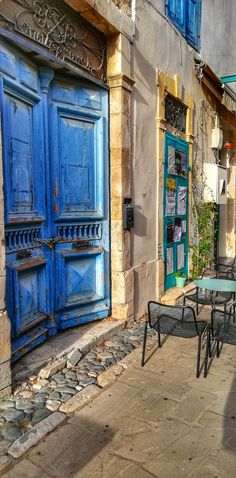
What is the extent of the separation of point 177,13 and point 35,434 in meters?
6.87

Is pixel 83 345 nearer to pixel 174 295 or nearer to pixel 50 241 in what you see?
pixel 50 241

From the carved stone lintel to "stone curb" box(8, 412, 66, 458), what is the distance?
10.4ft

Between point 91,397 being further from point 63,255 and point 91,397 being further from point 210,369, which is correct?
point 63,255

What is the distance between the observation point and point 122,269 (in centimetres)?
470

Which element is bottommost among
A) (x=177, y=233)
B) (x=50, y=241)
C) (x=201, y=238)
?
(x=201, y=238)

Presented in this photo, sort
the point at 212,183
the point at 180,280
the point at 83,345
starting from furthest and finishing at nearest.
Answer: the point at 212,183, the point at 180,280, the point at 83,345

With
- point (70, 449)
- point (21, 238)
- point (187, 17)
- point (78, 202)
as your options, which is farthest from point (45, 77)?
point (187, 17)

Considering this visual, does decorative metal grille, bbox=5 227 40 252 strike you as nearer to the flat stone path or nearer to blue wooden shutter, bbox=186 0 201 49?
the flat stone path

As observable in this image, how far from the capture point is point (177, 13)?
20.9ft

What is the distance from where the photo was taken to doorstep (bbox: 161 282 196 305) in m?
5.73

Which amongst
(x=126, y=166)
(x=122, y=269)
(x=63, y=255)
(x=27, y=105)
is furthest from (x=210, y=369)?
(x=27, y=105)

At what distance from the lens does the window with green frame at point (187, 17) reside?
243 inches

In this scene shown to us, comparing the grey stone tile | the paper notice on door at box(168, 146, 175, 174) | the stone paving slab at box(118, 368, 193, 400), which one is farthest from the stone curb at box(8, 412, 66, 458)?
the paper notice on door at box(168, 146, 175, 174)

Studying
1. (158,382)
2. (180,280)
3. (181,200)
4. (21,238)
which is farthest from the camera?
(181,200)
